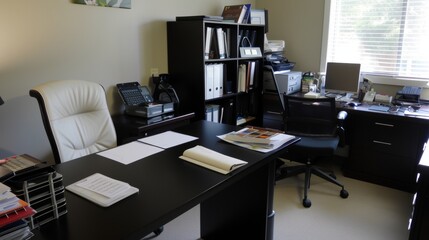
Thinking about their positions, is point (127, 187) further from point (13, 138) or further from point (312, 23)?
point (312, 23)

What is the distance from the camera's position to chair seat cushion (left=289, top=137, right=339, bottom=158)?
2834mm

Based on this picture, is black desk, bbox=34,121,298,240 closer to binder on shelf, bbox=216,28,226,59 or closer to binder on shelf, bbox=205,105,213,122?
binder on shelf, bbox=205,105,213,122

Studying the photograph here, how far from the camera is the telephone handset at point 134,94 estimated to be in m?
2.67

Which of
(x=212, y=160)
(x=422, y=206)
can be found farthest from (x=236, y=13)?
(x=422, y=206)

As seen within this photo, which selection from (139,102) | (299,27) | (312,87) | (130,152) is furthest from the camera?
(299,27)

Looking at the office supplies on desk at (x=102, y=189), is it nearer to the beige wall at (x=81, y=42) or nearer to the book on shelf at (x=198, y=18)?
the beige wall at (x=81, y=42)

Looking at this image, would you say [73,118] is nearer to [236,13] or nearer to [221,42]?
[221,42]

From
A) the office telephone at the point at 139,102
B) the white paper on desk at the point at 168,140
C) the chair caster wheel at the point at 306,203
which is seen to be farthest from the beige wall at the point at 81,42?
the chair caster wheel at the point at 306,203

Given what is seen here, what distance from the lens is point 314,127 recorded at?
2.91 m

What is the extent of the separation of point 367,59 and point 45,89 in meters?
3.18

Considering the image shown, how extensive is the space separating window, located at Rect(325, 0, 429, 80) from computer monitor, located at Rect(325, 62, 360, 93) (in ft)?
0.79

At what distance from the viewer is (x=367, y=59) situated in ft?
11.8

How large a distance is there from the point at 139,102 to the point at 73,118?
0.73m

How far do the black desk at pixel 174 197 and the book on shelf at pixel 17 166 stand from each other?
0.57ft
